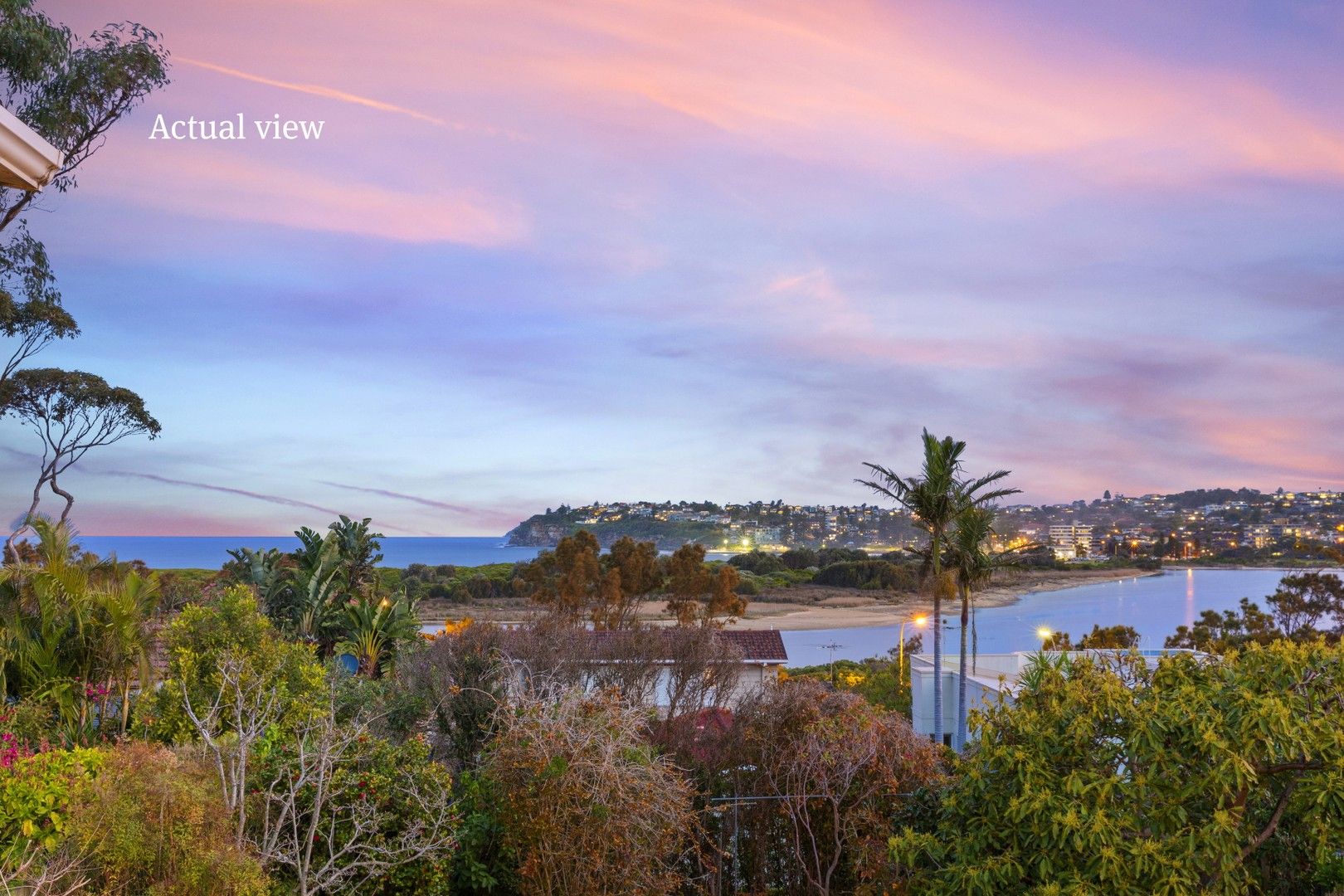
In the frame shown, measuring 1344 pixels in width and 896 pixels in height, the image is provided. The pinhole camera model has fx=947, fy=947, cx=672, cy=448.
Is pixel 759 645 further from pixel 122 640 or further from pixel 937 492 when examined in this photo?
pixel 122 640

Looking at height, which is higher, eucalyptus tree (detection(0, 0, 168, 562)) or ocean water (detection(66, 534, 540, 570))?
eucalyptus tree (detection(0, 0, 168, 562))

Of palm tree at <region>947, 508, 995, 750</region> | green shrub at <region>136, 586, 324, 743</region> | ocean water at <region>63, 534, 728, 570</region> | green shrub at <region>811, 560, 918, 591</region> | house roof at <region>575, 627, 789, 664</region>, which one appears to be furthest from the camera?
ocean water at <region>63, 534, 728, 570</region>

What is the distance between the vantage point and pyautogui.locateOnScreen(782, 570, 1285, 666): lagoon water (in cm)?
5041

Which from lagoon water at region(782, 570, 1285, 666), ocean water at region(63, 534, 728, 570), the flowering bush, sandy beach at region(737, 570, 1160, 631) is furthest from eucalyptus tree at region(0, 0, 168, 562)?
ocean water at region(63, 534, 728, 570)

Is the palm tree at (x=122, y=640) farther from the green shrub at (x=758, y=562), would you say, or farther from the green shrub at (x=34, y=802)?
the green shrub at (x=758, y=562)

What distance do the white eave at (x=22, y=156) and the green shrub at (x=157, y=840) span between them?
457 centimetres

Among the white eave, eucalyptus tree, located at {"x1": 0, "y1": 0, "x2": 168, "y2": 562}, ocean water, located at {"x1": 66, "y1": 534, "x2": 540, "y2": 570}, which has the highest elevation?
eucalyptus tree, located at {"x1": 0, "y1": 0, "x2": 168, "y2": 562}

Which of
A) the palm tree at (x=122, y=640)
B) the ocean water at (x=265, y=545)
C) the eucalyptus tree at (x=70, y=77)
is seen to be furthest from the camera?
the ocean water at (x=265, y=545)

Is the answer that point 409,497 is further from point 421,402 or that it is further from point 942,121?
point 942,121

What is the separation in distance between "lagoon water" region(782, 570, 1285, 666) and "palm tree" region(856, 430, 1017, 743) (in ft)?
53.1

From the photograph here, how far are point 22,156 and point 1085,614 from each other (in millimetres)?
71666

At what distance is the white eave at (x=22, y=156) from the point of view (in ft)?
→ 6.79

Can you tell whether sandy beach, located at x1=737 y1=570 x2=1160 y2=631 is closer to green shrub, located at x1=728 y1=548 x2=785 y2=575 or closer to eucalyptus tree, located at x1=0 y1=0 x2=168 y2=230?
green shrub, located at x1=728 y1=548 x2=785 y2=575

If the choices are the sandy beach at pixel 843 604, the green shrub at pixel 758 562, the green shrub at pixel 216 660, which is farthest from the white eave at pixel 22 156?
the green shrub at pixel 758 562
